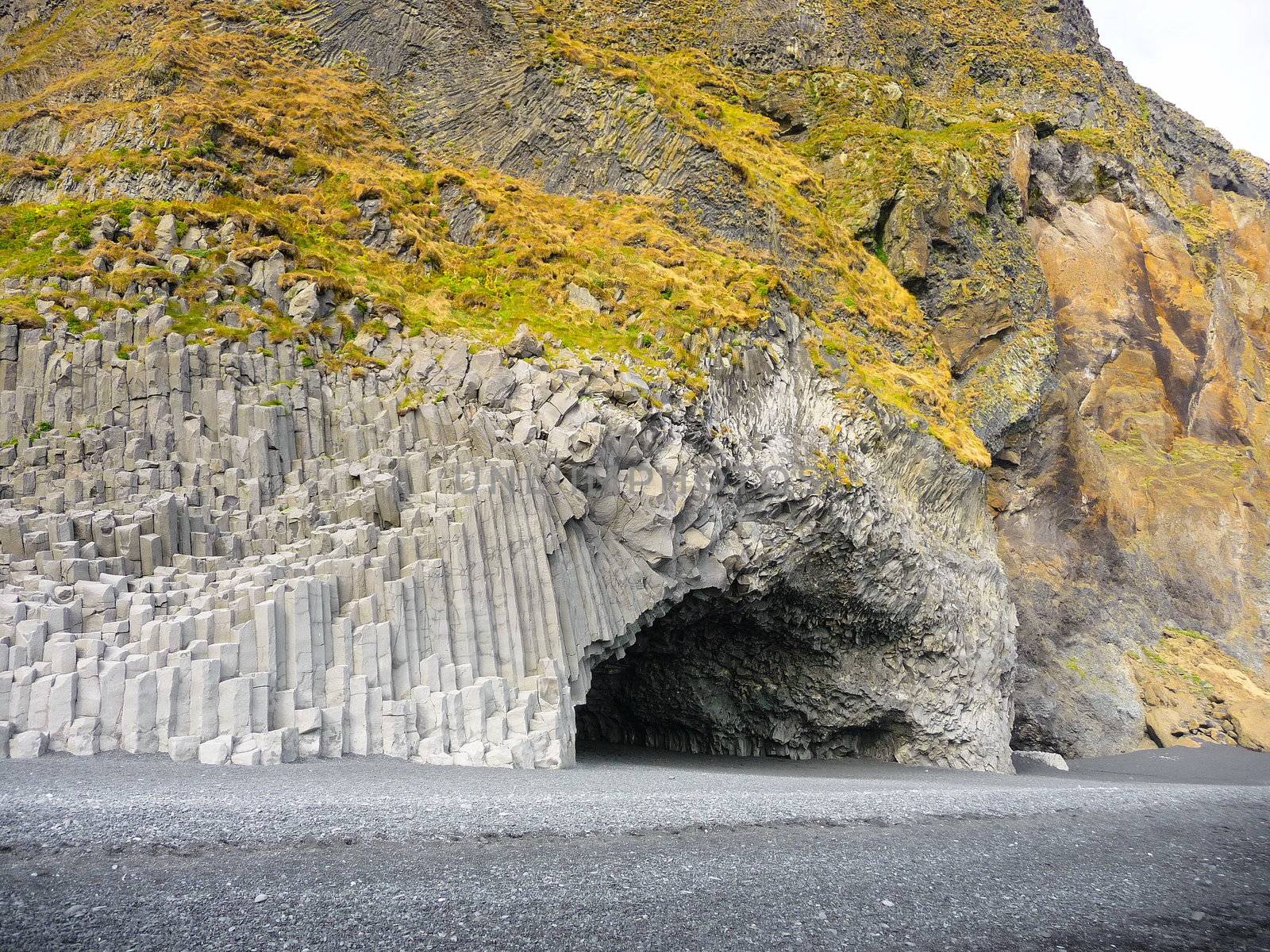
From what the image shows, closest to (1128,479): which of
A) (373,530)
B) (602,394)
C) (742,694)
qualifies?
(742,694)

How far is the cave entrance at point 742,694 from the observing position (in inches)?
805

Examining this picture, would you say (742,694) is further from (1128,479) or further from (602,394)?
(1128,479)

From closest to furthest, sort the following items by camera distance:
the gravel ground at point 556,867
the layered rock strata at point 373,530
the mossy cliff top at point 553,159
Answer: the gravel ground at point 556,867 → the layered rock strata at point 373,530 → the mossy cliff top at point 553,159

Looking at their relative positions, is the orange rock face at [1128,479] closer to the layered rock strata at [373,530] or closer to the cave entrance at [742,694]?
the cave entrance at [742,694]

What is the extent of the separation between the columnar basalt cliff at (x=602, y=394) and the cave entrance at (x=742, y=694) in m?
0.13

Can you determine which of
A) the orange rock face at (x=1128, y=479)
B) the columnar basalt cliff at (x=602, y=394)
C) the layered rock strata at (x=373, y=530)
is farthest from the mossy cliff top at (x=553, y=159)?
the orange rock face at (x=1128, y=479)

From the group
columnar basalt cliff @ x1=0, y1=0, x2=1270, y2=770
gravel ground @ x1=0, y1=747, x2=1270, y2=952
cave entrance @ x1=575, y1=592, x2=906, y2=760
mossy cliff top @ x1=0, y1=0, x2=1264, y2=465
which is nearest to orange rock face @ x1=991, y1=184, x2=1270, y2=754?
columnar basalt cliff @ x1=0, y1=0, x2=1270, y2=770

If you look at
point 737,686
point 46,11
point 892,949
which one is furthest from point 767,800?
point 46,11

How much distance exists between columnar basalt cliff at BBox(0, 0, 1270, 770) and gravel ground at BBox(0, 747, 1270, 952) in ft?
7.92

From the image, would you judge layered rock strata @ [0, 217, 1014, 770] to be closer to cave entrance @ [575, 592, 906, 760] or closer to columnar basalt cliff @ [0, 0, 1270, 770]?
columnar basalt cliff @ [0, 0, 1270, 770]

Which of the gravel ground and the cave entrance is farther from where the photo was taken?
the cave entrance

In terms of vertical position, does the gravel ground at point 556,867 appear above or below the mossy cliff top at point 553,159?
below

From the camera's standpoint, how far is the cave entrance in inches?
805

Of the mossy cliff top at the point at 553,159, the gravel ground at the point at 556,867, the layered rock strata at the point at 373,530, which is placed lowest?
the gravel ground at the point at 556,867
